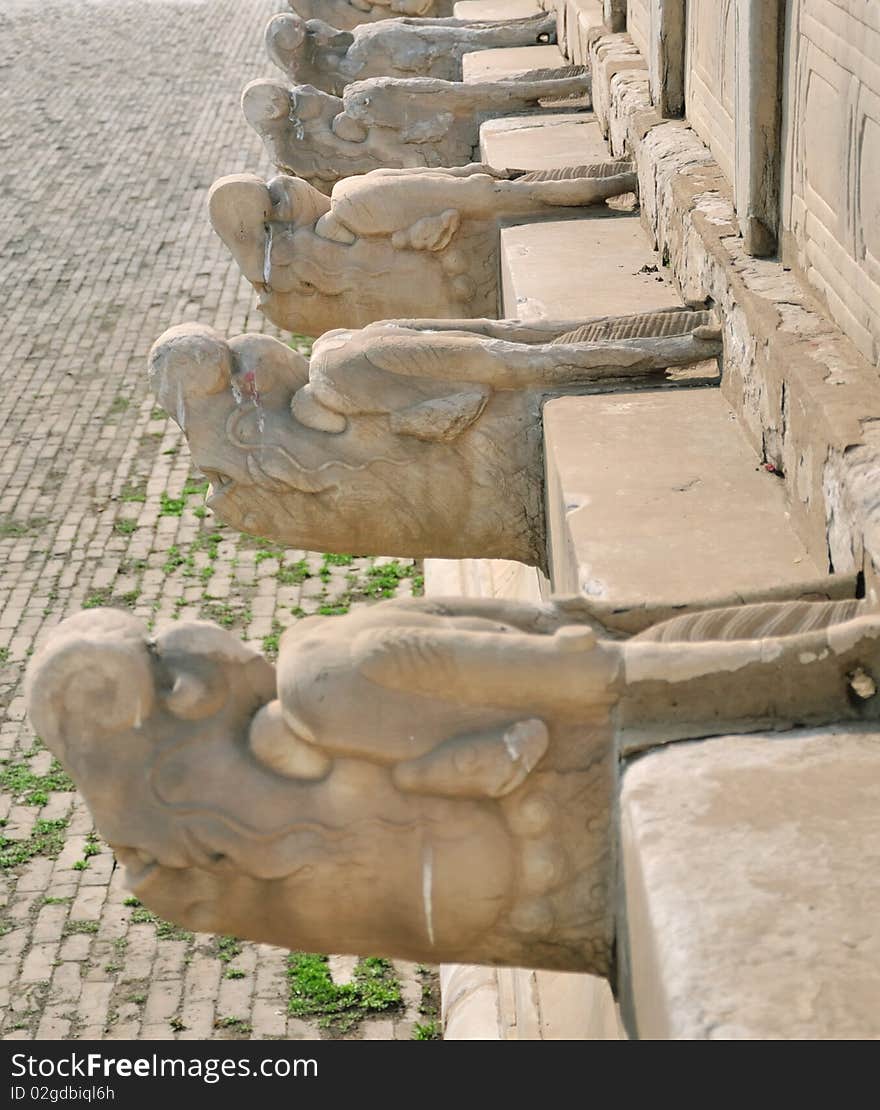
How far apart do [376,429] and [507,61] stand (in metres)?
6.27

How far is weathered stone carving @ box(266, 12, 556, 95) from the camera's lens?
9859mm

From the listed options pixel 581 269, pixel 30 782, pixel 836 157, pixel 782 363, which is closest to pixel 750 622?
pixel 782 363

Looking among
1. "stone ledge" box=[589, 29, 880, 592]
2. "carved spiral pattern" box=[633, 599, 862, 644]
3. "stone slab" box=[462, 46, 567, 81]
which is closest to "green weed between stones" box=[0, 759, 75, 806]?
"stone ledge" box=[589, 29, 880, 592]

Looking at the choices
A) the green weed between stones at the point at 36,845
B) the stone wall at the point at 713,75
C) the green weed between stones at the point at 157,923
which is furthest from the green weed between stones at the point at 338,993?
the stone wall at the point at 713,75

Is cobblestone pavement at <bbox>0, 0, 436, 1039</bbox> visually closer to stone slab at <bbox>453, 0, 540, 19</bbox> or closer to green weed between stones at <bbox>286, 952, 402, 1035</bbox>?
green weed between stones at <bbox>286, 952, 402, 1035</bbox>

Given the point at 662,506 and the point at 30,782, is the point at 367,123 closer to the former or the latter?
the point at 30,782

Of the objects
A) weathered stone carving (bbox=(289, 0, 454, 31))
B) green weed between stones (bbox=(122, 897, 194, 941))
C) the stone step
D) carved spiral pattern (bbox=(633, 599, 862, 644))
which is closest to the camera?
carved spiral pattern (bbox=(633, 599, 862, 644))

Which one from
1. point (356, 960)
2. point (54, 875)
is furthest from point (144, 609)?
point (356, 960)

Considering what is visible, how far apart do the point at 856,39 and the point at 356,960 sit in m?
3.55

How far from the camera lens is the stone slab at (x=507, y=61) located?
9734 millimetres

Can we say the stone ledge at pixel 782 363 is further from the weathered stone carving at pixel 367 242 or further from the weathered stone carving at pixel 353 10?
the weathered stone carving at pixel 353 10

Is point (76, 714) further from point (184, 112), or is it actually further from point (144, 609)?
point (184, 112)

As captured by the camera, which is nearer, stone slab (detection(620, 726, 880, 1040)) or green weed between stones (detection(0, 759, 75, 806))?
stone slab (detection(620, 726, 880, 1040))

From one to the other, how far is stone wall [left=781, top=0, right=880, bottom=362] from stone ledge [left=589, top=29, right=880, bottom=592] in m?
0.09
